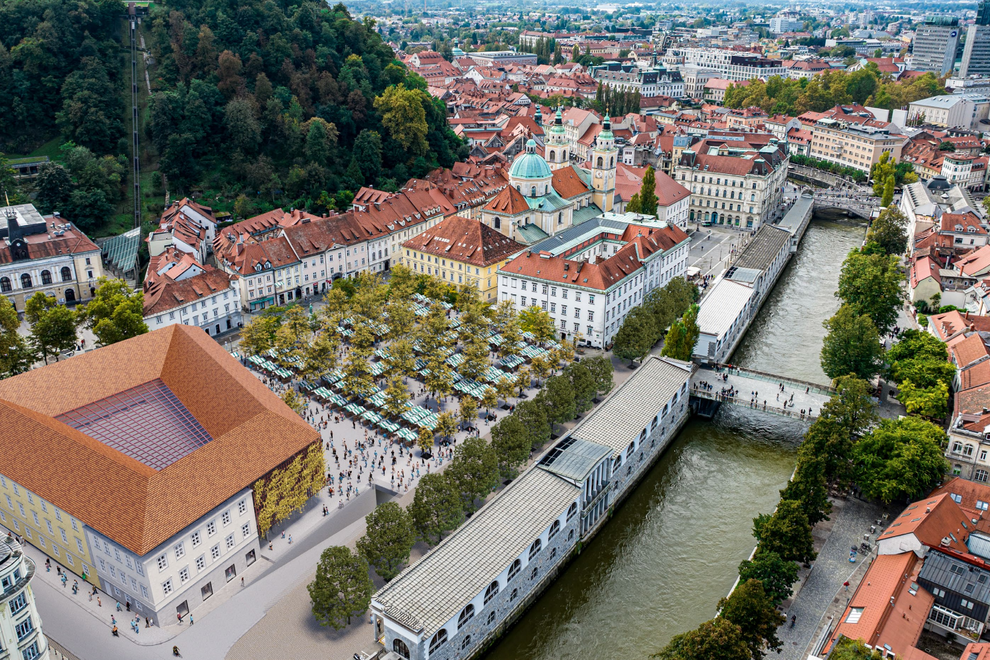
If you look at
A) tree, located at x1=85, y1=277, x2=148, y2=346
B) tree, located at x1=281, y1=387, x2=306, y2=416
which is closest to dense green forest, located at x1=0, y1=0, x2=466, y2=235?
tree, located at x1=85, y1=277, x2=148, y2=346

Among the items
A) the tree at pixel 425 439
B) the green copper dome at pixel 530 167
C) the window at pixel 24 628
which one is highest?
the green copper dome at pixel 530 167

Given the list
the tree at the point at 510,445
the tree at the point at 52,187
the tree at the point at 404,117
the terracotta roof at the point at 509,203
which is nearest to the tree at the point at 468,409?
the tree at the point at 510,445

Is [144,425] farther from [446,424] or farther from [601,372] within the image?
[601,372]

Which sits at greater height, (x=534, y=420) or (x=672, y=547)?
(x=534, y=420)

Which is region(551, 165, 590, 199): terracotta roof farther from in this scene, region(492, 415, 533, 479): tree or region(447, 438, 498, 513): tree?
region(447, 438, 498, 513): tree

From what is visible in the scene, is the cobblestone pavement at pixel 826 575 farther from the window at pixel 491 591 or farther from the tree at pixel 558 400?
the tree at pixel 558 400

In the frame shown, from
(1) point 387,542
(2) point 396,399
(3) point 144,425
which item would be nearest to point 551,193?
(2) point 396,399
